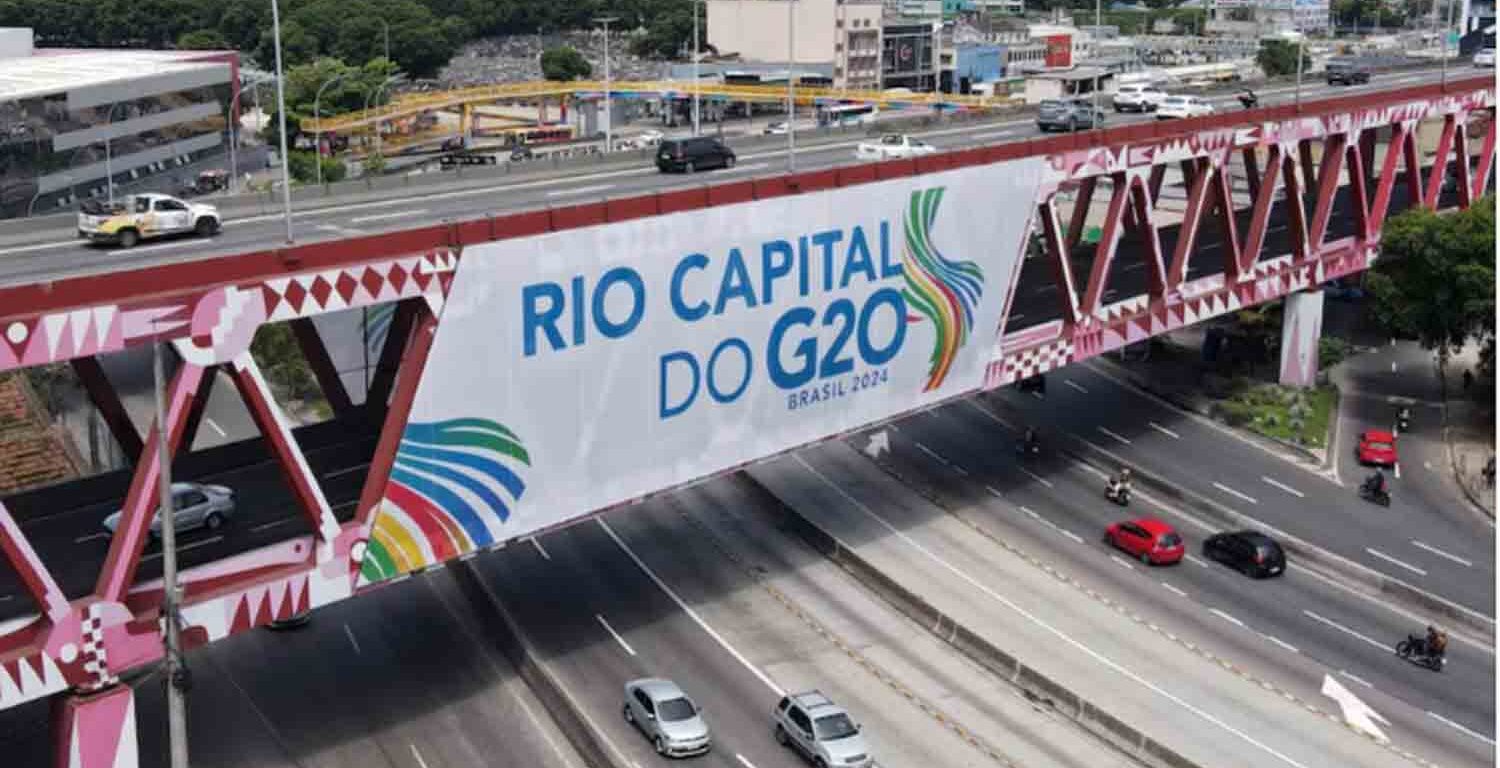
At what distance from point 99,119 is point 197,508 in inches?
3369

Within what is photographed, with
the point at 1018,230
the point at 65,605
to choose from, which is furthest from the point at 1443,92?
the point at 65,605

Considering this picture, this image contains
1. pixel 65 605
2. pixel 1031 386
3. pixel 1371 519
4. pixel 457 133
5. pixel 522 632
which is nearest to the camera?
pixel 65 605

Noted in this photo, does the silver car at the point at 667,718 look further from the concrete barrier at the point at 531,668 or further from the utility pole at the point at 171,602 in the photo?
the utility pole at the point at 171,602

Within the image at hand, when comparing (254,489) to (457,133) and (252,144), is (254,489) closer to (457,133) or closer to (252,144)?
(252,144)

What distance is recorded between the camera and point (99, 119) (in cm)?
11638

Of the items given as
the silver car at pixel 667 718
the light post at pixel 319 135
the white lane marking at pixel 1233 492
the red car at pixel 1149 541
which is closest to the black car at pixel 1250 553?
the red car at pixel 1149 541

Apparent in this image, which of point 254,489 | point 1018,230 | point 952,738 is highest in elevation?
point 1018,230

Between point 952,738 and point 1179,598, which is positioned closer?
point 952,738

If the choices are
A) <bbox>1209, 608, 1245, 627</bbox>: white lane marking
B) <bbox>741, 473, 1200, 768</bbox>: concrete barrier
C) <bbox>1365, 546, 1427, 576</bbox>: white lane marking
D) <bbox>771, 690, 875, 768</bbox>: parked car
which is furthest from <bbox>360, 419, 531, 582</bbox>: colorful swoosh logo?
<bbox>1365, 546, 1427, 576</bbox>: white lane marking

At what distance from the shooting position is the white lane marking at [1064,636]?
150 ft

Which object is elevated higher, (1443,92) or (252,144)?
(1443,92)

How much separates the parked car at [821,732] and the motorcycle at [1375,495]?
29379 mm

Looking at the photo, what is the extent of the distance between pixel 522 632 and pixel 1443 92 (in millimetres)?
51561

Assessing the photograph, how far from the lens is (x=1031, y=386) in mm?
76312
